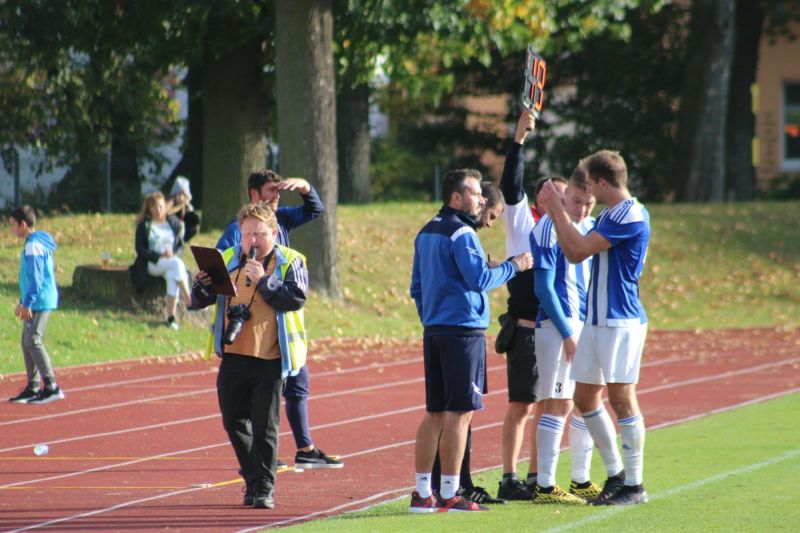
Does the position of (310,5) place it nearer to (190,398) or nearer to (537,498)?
(190,398)

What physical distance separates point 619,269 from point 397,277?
16.8m

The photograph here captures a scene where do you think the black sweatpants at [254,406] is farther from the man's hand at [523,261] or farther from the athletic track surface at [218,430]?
the man's hand at [523,261]

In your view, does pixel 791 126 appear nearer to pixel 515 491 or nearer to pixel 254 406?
pixel 515 491

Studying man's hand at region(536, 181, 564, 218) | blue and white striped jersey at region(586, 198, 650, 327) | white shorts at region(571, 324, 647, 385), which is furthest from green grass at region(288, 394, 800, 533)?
man's hand at region(536, 181, 564, 218)

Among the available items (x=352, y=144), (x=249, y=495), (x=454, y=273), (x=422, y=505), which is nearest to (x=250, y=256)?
(x=454, y=273)

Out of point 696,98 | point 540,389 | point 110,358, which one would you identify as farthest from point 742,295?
point 540,389

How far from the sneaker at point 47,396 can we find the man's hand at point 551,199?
25.1 feet

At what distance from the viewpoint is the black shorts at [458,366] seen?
8.06m

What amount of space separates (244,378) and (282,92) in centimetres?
1402

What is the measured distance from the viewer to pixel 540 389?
859 centimetres

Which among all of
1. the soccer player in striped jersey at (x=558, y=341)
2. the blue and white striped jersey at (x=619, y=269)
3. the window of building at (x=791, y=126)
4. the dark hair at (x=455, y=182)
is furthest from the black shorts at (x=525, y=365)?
the window of building at (x=791, y=126)

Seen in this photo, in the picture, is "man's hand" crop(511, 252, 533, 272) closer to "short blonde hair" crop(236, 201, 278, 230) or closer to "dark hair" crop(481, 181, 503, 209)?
"dark hair" crop(481, 181, 503, 209)

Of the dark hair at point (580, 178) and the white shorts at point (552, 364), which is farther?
the white shorts at point (552, 364)

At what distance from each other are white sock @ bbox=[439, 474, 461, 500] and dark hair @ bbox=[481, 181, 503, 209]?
1.61 meters
